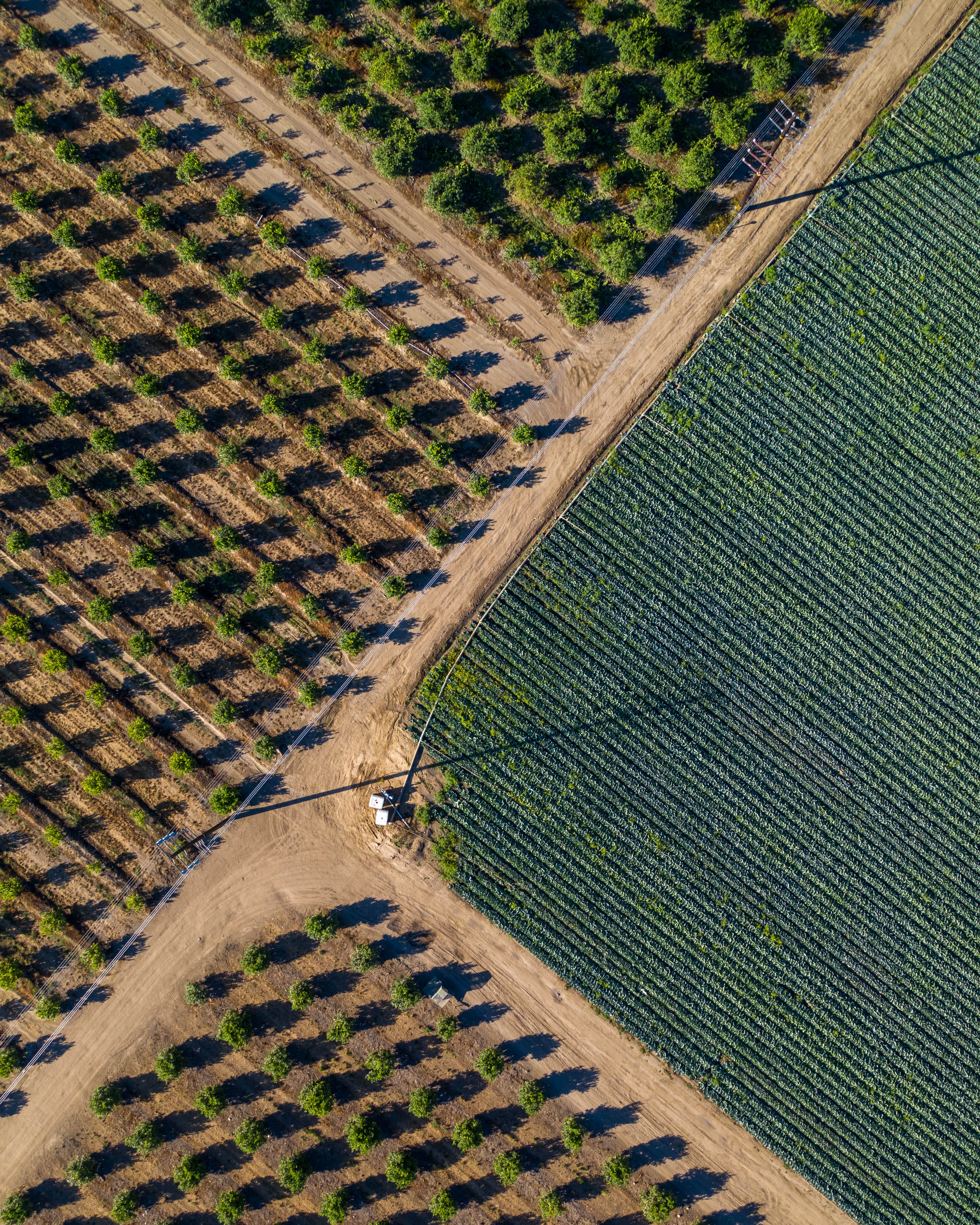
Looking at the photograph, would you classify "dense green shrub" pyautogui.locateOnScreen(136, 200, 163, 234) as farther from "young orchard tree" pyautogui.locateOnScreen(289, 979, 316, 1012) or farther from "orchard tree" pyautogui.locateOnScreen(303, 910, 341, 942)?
"young orchard tree" pyautogui.locateOnScreen(289, 979, 316, 1012)

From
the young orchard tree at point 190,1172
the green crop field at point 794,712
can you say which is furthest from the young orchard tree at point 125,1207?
the green crop field at point 794,712

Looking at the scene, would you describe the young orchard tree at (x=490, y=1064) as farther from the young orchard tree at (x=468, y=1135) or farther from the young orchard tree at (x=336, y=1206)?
the young orchard tree at (x=336, y=1206)

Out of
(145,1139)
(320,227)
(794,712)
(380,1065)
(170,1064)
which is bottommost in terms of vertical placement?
(145,1139)

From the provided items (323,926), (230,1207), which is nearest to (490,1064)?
(323,926)

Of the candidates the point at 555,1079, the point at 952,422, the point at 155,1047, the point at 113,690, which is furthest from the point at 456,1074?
the point at 952,422

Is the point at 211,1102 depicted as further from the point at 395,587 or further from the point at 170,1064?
the point at 395,587

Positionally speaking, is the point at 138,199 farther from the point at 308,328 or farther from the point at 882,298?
the point at 882,298
